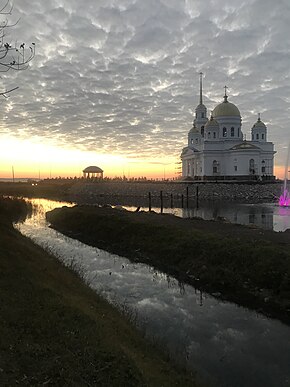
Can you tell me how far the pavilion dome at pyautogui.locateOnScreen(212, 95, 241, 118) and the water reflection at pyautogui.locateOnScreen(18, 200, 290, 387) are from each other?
291 ft

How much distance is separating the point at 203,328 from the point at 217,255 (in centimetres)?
714

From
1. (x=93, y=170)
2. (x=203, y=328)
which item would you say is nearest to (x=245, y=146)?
(x=93, y=170)

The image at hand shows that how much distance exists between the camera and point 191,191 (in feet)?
273

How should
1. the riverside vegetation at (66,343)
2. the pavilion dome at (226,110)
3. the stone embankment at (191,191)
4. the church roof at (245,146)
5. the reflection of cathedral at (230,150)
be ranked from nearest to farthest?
the riverside vegetation at (66,343) < the stone embankment at (191,191) < the church roof at (245,146) < the reflection of cathedral at (230,150) < the pavilion dome at (226,110)

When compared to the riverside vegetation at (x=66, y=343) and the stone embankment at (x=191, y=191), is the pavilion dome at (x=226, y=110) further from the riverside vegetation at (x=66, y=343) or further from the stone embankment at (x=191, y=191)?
the riverside vegetation at (x=66, y=343)

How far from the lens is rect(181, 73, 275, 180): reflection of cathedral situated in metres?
97.1

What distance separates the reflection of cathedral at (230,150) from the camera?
97.1 meters

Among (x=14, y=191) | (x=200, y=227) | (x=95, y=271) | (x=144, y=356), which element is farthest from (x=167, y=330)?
(x=14, y=191)

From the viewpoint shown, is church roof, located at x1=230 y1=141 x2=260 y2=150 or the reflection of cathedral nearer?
church roof, located at x1=230 y1=141 x2=260 y2=150

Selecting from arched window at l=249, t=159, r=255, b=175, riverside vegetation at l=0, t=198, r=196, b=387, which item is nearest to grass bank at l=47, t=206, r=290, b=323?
riverside vegetation at l=0, t=198, r=196, b=387

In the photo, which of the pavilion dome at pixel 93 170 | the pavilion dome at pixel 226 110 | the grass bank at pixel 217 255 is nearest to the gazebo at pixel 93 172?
the pavilion dome at pixel 93 170

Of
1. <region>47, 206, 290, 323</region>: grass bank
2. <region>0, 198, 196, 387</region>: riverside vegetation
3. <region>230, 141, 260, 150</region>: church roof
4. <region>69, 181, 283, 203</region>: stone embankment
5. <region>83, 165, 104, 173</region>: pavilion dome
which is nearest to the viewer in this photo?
<region>0, 198, 196, 387</region>: riverside vegetation

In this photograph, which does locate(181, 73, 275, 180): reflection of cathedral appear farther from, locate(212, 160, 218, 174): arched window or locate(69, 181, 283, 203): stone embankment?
locate(69, 181, 283, 203): stone embankment

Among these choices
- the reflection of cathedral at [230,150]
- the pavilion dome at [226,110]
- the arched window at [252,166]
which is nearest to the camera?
the reflection of cathedral at [230,150]
